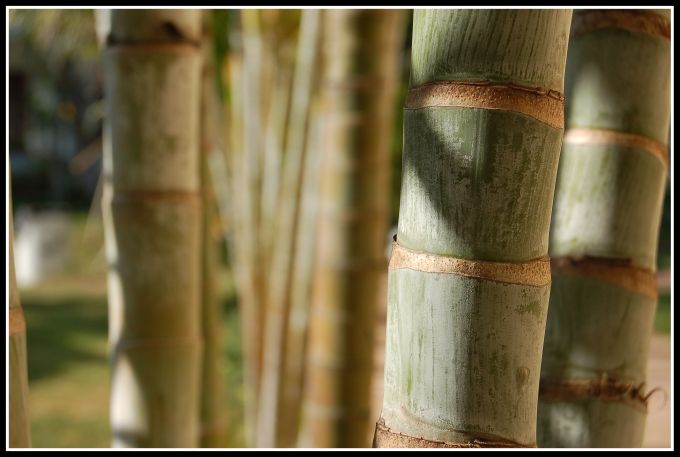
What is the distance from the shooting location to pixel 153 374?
0.97 meters

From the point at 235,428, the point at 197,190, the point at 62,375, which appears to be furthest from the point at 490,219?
the point at 62,375

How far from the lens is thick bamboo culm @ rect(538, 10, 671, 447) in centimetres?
77

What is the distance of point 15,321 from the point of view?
64 centimetres

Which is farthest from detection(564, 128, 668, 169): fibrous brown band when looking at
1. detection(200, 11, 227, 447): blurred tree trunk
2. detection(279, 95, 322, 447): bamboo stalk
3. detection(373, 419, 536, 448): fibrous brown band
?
detection(279, 95, 322, 447): bamboo stalk

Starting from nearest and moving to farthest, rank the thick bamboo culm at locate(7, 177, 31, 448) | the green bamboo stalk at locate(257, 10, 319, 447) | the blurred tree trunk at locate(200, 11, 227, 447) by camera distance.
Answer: the thick bamboo culm at locate(7, 177, 31, 448) < the blurred tree trunk at locate(200, 11, 227, 447) < the green bamboo stalk at locate(257, 10, 319, 447)

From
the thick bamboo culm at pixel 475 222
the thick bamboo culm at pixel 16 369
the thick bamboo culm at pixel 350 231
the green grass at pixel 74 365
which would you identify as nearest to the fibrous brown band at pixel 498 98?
the thick bamboo culm at pixel 475 222

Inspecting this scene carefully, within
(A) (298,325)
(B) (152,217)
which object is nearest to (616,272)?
(B) (152,217)

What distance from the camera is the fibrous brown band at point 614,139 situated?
0.78 meters

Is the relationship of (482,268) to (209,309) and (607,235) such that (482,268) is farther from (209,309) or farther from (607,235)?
(209,309)

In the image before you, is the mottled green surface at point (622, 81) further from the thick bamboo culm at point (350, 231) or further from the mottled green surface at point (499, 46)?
the thick bamboo culm at point (350, 231)

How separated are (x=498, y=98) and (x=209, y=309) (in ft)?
2.64

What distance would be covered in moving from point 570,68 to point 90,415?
3290 millimetres

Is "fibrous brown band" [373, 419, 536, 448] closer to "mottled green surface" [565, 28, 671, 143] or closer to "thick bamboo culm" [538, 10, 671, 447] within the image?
"thick bamboo culm" [538, 10, 671, 447]

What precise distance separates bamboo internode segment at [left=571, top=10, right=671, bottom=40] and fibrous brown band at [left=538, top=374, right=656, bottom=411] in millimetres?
343
